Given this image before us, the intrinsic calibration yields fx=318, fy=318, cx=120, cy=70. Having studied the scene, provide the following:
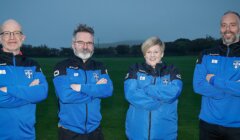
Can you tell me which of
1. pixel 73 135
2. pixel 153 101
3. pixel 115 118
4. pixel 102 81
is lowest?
pixel 115 118

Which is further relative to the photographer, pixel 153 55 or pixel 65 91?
pixel 65 91

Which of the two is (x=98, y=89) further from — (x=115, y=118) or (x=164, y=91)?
(x=115, y=118)

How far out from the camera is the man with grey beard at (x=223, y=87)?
4523mm

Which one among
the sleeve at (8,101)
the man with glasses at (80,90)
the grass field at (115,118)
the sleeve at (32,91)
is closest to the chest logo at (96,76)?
the man with glasses at (80,90)

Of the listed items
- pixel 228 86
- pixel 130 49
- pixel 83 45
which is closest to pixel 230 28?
pixel 228 86

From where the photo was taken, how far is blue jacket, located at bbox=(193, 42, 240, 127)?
452 centimetres

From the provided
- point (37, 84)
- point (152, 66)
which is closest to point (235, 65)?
point (152, 66)

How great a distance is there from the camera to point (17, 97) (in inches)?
165

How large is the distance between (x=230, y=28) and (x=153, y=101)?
1595 millimetres

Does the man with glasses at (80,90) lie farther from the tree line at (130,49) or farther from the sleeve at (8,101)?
the tree line at (130,49)

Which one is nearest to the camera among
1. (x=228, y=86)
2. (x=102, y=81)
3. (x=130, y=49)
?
(x=228, y=86)

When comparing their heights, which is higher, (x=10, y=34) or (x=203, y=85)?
(x=10, y=34)

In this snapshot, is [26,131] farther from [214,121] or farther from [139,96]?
[214,121]

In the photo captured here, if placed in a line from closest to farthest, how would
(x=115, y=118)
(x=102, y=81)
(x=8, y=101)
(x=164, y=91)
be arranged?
(x=8, y=101) → (x=164, y=91) → (x=102, y=81) → (x=115, y=118)
